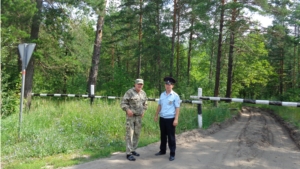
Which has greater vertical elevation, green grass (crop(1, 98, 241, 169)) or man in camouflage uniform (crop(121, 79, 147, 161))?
man in camouflage uniform (crop(121, 79, 147, 161))

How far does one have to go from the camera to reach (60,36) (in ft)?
50.8

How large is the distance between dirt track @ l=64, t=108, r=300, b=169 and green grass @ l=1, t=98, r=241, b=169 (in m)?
0.64

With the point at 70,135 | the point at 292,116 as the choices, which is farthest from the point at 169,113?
the point at 292,116

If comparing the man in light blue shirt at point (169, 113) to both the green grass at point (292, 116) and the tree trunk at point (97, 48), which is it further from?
the tree trunk at point (97, 48)

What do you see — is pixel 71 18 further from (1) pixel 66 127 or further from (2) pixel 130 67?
(2) pixel 130 67

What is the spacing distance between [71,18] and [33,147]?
33.3ft

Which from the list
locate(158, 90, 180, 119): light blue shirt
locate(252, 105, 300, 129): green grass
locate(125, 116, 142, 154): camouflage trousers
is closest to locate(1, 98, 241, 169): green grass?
locate(125, 116, 142, 154): camouflage trousers

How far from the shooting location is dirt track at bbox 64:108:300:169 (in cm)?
489

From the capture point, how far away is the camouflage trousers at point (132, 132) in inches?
210

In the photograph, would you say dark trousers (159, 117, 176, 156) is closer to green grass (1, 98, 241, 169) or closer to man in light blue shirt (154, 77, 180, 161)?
man in light blue shirt (154, 77, 180, 161)

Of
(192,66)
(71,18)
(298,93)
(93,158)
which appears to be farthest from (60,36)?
(192,66)

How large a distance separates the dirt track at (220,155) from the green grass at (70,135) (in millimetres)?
642

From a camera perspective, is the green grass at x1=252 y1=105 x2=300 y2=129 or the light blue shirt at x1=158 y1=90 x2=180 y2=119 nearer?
the light blue shirt at x1=158 y1=90 x2=180 y2=119

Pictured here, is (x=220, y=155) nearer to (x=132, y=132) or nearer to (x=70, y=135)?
Result: (x=132, y=132)
